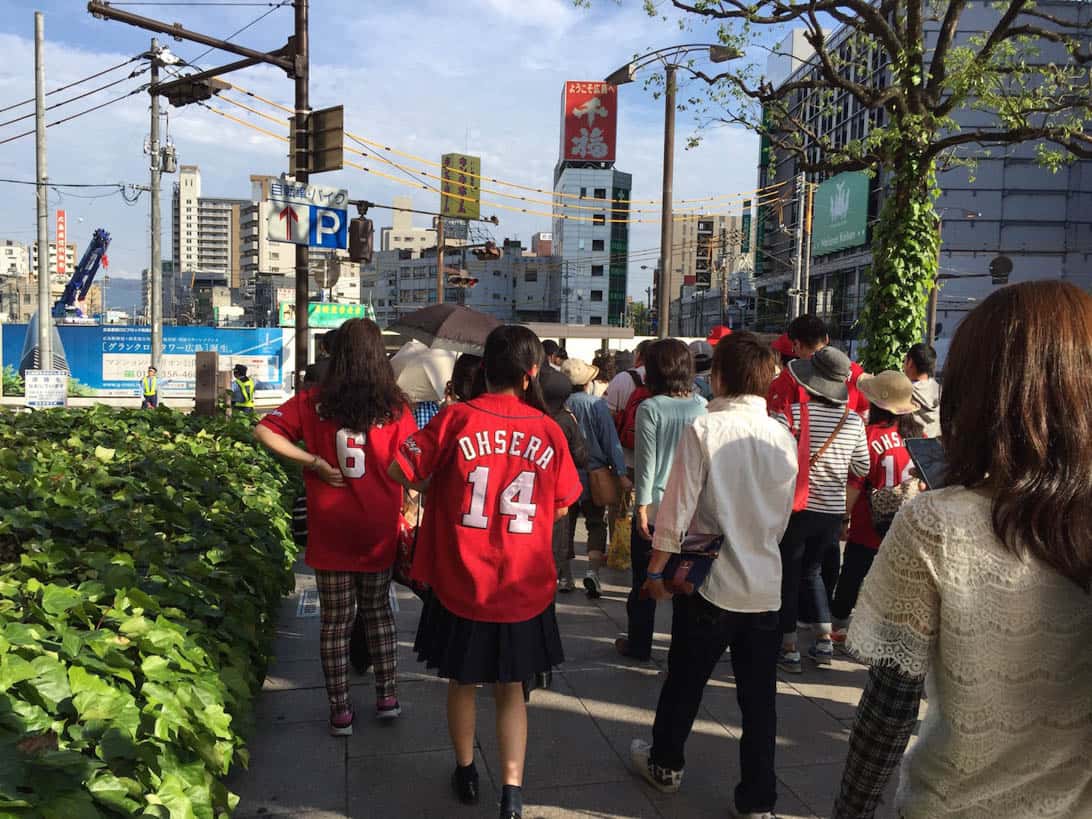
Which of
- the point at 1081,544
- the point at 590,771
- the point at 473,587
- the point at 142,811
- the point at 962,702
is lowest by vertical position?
the point at 590,771

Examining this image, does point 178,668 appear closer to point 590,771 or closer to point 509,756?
point 509,756

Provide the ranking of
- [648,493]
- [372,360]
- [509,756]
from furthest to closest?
1. [648,493]
2. [372,360]
3. [509,756]

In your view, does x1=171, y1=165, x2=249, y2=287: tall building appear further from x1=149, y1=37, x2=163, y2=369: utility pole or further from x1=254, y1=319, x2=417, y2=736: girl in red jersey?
x1=254, y1=319, x2=417, y2=736: girl in red jersey

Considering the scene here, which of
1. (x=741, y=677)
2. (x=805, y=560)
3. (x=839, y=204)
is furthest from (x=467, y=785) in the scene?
(x=839, y=204)

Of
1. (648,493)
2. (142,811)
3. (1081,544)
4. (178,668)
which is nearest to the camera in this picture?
(1081,544)

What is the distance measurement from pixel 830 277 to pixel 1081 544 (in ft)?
192

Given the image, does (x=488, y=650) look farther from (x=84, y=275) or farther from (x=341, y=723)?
(x=84, y=275)

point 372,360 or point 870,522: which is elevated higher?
point 372,360

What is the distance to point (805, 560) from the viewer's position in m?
4.90

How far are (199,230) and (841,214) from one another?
536ft

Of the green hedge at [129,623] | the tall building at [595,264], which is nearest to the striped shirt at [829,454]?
the green hedge at [129,623]

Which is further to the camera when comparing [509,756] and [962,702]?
[509,756]

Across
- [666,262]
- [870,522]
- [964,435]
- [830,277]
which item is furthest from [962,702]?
[830,277]

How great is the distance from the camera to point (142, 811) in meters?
2.13
